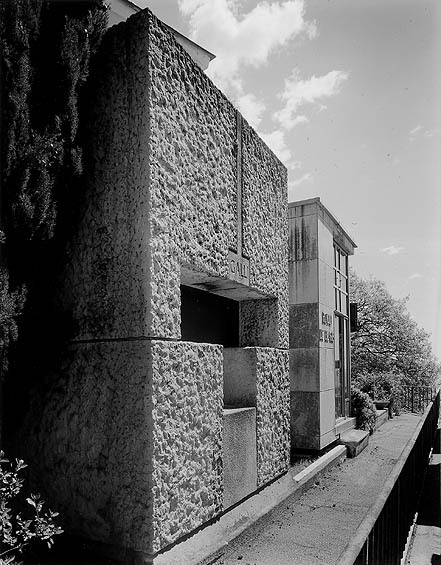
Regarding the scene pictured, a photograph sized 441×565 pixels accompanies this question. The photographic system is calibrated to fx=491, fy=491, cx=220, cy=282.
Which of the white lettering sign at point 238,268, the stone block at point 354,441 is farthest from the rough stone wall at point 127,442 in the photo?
the stone block at point 354,441

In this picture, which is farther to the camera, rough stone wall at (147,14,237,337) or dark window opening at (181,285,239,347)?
dark window opening at (181,285,239,347)

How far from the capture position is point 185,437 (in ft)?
11.4

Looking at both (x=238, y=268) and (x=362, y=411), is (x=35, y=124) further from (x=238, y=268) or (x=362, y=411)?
(x=362, y=411)

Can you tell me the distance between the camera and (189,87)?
3850 mm

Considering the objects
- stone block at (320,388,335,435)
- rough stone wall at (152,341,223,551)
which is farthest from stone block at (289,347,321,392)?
rough stone wall at (152,341,223,551)

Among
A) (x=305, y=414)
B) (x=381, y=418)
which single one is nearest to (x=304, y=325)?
(x=305, y=414)

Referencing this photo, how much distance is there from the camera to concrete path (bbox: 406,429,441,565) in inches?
197

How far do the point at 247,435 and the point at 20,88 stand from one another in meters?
3.36

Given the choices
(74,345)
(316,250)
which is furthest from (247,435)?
(316,250)

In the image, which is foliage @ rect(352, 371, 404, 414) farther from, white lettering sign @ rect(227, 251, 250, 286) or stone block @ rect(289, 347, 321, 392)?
white lettering sign @ rect(227, 251, 250, 286)

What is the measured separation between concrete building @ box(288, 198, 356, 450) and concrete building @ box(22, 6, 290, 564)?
3.74 m

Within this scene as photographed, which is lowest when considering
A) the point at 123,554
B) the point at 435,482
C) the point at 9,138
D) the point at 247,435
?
the point at 435,482

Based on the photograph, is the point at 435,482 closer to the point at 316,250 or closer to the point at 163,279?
the point at 316,250

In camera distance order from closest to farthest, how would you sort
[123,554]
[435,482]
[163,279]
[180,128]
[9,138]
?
[9,138], [123,554], [163,279], [180,128], [435,482]
